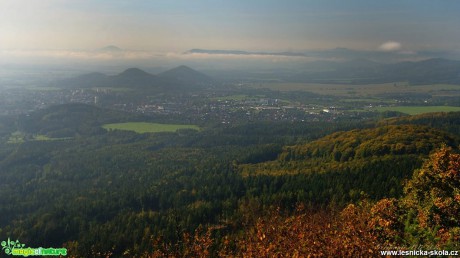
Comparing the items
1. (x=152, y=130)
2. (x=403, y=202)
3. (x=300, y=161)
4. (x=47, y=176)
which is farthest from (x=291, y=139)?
(x=403, y=202)

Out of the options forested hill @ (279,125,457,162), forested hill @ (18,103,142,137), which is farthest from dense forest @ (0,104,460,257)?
forested hill @ (18,103,142,137)

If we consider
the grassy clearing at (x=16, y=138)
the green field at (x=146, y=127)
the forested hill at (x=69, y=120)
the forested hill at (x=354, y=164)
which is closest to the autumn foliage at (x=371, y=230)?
the forested hill at (x=354, y=164)

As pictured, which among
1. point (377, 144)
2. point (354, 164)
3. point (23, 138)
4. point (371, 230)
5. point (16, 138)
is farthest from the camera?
point (16, 138)

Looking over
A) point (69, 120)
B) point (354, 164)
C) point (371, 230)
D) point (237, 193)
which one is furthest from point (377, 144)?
point (69, 120)

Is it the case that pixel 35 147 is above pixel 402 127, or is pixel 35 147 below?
below

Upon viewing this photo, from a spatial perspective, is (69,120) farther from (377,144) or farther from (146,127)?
(377,144)

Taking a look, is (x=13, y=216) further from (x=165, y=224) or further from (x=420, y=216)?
(x=420, y=216)
